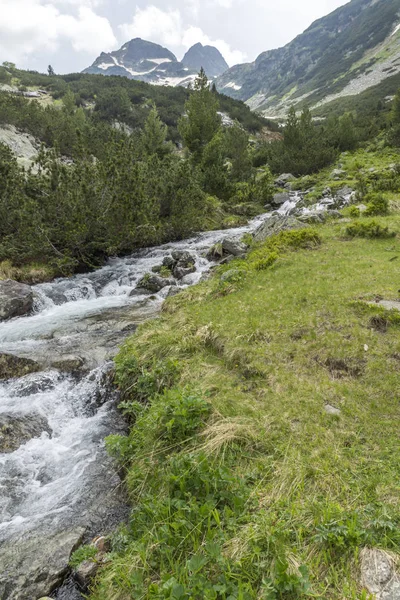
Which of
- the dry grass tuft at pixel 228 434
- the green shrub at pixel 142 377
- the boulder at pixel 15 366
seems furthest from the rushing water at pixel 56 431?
the dry grass tuft at pixel 228 434

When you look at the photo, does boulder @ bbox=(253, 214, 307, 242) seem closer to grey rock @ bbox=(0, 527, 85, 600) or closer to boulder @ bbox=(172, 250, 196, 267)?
boulder @ bbox=(172, 250, 196, 267)

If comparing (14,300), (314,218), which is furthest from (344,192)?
(14,300)

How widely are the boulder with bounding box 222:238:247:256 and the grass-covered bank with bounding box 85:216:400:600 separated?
25.0ft

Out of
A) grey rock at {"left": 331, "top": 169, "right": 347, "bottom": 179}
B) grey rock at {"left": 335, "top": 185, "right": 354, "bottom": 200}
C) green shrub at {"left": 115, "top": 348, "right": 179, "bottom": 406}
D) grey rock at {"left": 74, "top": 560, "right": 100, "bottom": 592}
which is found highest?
grey rock at {"left": 331, "top": 169, "right": 347, "bottom": 179}

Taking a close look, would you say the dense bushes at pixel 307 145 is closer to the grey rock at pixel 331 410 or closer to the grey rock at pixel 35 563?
the grey rock at pixel 331 410

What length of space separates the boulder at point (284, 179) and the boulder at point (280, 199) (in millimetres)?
6345

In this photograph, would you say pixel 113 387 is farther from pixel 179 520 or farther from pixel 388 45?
pixel 388 45

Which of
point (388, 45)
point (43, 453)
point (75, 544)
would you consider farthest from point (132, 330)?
point (388, 45)

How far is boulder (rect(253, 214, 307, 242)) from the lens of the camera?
1709 centimetres

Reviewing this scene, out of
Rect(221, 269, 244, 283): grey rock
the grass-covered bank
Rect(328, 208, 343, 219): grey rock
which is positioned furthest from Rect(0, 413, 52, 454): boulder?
Rect(328, 208, 343, 219): grey rock

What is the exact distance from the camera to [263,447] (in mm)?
4895

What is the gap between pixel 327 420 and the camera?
521cm

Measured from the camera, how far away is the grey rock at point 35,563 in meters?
4.17

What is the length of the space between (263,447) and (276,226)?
14.6 m
